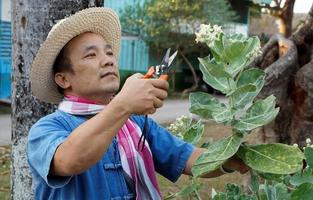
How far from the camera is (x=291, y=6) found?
51.8 ft

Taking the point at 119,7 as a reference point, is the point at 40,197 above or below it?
above

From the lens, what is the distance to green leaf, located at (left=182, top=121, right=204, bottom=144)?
2137 mm

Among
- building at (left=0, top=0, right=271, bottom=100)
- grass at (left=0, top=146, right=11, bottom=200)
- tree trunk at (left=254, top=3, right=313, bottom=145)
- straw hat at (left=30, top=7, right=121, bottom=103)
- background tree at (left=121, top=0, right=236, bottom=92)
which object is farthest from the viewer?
background tree at (left=121, top=0, right=236, bottom=92)

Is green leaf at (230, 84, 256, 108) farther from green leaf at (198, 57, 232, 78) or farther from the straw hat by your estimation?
the straw hat

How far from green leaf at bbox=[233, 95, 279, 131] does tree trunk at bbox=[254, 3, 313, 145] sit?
3559 mm

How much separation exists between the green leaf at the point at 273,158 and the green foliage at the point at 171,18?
17250mm

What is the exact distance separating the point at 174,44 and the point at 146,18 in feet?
4.20

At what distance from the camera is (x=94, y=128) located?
1771mm

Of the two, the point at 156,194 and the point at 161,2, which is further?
the point at 161,2

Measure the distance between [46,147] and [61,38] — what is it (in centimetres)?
49

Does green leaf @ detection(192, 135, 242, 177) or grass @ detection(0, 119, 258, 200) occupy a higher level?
green leaf @ detection(192, 135, 242, 177)

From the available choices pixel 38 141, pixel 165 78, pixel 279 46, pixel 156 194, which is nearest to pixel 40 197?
pixel 38 141

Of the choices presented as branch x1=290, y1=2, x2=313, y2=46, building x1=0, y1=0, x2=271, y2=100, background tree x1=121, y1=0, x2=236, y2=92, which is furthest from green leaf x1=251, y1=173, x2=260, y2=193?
background tree x1=121, y1=0, x2=236, y2=92

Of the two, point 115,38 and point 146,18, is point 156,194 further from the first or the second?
point 146,18
